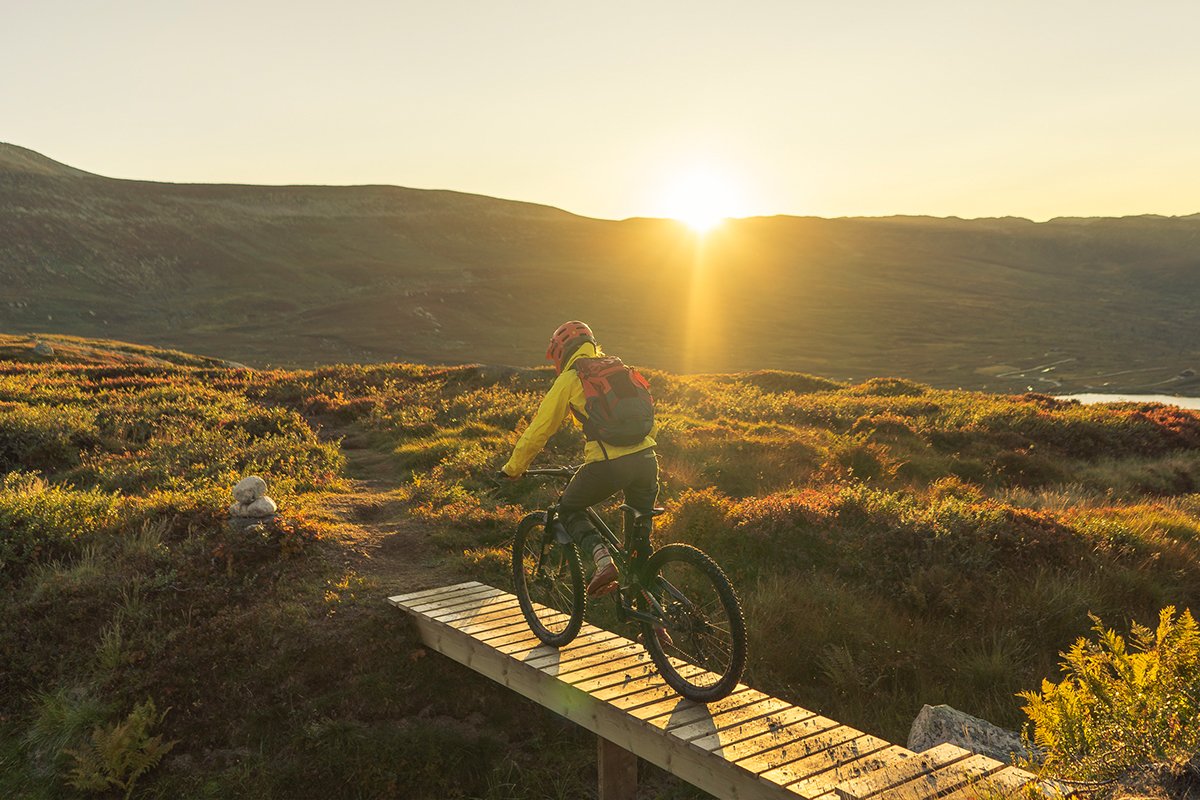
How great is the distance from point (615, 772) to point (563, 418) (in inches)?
118

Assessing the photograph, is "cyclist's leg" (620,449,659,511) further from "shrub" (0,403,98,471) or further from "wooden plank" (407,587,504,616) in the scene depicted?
"shrub" (0,403,98,471)

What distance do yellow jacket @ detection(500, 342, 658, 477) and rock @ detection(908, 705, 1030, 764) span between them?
128 inches

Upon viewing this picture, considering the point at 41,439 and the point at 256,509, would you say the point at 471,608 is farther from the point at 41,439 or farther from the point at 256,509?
the point at 41,439

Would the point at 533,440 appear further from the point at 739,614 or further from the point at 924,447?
the point at 924,447

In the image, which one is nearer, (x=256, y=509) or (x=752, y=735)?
(x=752, y=735)

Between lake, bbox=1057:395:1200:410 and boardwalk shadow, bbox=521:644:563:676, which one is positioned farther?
lake, bbox=1057:395:1200:410

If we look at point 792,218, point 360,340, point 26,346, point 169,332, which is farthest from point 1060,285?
point 26,346

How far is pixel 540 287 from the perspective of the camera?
340 feet

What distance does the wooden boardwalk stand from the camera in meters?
4.58

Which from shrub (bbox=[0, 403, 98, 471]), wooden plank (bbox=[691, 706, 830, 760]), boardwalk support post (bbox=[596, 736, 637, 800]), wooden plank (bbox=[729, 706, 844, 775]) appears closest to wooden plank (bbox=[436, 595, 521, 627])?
boardwalk support post (bbox=[596, 736, 637, 800])

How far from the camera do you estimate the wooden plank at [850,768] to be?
15.0ft

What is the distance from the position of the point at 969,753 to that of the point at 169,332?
81473 mm

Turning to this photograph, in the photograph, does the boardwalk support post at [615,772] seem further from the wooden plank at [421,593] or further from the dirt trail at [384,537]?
the dirt trail at [384,537]

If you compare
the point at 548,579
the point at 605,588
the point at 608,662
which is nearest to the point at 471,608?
the point at 548,579
